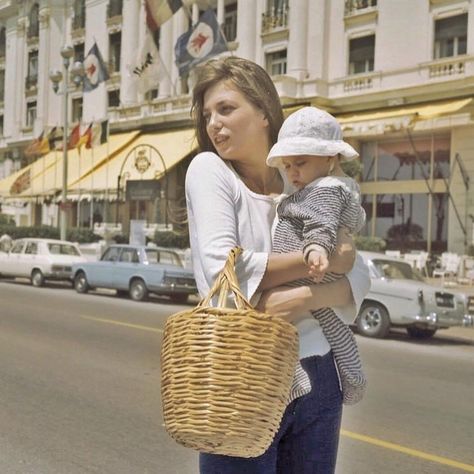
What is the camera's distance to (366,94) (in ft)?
82.5

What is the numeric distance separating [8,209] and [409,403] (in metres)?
40.1

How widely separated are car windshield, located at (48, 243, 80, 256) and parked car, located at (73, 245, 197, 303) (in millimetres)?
2513

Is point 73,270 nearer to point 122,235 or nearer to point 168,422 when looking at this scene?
point 122,235

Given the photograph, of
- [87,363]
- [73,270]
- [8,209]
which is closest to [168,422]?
[87,363]

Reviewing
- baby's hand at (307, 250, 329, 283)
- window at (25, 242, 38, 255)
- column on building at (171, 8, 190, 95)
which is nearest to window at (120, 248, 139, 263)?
window at (25, 242, 38, 255)

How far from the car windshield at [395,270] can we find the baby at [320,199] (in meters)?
10.9

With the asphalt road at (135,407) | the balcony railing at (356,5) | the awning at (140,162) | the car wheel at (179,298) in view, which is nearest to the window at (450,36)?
the balcony railing at (356,5)

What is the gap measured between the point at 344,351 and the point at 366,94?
24.1 m

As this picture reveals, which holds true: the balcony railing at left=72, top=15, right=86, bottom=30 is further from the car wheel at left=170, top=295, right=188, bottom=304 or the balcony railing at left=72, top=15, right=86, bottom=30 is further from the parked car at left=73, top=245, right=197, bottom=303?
the car wheel at left=170, top=295, right=188, bottom=304

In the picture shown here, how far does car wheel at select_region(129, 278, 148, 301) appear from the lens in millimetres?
17562

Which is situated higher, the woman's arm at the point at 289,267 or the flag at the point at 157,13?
the flag at the point at 157,13

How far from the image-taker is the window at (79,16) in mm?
39844

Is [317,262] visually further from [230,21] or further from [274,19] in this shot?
[230,21]

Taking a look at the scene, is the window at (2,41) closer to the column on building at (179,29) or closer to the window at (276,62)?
the column on building at (179,29)
